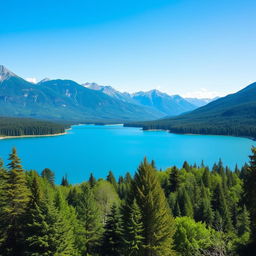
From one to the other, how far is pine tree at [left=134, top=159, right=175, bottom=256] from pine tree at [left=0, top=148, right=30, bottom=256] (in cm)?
901

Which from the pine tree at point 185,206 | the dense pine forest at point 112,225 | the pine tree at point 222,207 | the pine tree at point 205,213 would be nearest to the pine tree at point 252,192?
the dense pine forest at point 112,225

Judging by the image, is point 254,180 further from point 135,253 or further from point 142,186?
point 135,253

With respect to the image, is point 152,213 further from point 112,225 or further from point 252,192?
point 252,192

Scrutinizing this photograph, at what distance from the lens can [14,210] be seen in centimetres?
2102

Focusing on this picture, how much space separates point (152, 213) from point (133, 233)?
5.47 feet

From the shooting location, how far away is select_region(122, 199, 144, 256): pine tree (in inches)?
679

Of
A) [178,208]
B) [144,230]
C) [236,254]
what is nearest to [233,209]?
[178,208]

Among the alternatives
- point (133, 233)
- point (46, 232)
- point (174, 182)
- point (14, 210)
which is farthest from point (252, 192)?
point (174, 182)

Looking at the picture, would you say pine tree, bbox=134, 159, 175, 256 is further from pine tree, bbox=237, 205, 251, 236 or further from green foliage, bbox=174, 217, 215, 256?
pine tree, bbox=237, 205, 251, 236

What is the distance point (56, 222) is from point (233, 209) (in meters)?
31.2

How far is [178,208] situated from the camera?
118 feet

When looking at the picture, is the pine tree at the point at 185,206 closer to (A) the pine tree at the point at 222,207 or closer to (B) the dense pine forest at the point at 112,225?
(A) the pine tree at the point at 222,207

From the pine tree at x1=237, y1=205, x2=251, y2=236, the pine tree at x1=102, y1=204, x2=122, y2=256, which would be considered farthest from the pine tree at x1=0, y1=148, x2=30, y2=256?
the pine tree at x1=237, y1=205, x2=251, y2=236

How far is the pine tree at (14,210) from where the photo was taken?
20.6 m
